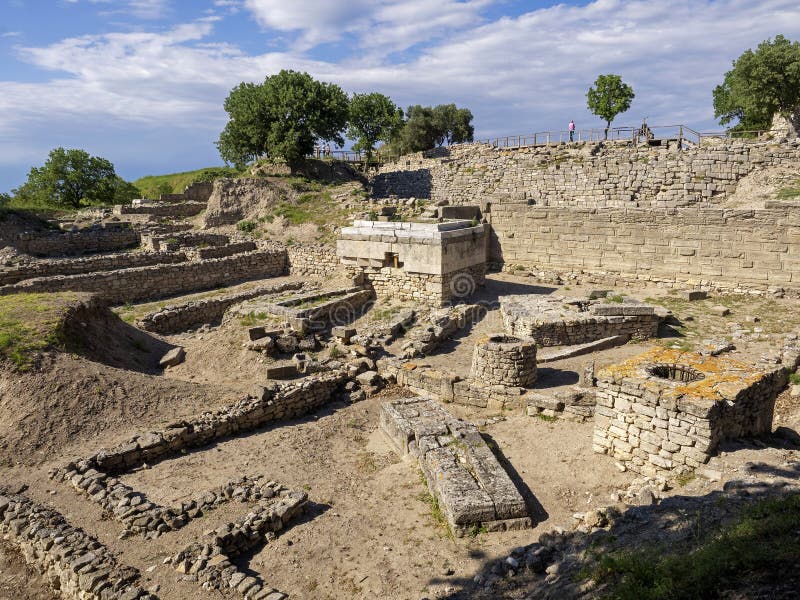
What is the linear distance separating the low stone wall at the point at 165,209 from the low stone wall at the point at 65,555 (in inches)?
954

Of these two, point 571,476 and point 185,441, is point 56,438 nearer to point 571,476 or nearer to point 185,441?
point 185,441

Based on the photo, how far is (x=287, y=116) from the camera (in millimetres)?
34750

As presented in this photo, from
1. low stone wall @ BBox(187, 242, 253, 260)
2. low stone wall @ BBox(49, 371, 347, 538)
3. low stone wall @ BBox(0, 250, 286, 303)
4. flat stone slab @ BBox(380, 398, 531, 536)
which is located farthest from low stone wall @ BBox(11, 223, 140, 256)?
flat stone slab @ BBox(380, 398, 531, 536)

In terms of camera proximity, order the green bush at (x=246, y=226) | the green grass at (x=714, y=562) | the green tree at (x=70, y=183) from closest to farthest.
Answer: the green grass at (x=714, y=562), the green bush at (x=246, y=226), the green tree at (x=70, y=183)

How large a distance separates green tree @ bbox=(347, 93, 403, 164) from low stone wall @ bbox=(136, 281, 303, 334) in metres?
36.7

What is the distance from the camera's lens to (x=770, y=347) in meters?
11.6

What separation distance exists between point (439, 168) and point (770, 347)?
25.1 metres

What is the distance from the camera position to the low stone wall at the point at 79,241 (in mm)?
21984

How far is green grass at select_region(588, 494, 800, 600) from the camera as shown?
373cm

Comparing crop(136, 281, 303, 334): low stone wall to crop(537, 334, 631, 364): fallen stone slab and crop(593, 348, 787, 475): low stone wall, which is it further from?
crop(593, 348, 787, 475): low stone wall

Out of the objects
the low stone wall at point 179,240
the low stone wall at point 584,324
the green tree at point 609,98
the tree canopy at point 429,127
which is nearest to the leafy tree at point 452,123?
the tree canopy at point 429,127

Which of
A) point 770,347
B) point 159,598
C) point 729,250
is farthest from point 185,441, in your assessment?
point 729,250

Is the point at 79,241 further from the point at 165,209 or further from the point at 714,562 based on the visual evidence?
the point at 714,562

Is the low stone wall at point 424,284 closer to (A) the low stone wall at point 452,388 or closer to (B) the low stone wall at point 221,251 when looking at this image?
(A) the low stone wall at point 452,388
